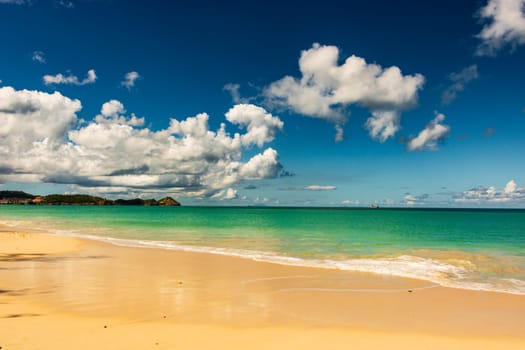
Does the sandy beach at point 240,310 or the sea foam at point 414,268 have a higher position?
the sandy beach at point 240,310

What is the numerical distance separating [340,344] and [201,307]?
4.09 m

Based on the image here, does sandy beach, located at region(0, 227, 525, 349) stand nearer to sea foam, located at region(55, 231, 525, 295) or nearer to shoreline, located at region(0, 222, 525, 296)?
shoreline, located at region(0, 222, 525, 296)

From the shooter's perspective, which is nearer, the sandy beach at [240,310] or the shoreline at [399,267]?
the sandy beach at [240,310]

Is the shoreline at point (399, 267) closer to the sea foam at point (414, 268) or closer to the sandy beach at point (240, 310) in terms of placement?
the sea foam at point (414, 268)

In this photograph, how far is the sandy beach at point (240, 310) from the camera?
7570 millimetres

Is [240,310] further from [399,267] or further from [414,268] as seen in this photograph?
[414,268]

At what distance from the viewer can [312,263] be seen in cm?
1856

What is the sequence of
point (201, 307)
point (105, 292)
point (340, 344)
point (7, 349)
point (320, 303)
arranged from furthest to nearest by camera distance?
point (105, 292)
point (320, 303)
point (201, 307)
point (340, 344)
point (7, 349)

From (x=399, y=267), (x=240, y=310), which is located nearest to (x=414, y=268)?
(x=399, y=267)

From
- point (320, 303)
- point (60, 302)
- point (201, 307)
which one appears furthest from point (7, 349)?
point (320, 303)

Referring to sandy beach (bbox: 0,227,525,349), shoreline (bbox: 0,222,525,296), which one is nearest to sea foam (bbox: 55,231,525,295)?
shoreline (bbox: 0,222,525,296)

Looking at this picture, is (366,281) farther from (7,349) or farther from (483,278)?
(7,349)

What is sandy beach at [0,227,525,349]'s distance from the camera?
298 inches

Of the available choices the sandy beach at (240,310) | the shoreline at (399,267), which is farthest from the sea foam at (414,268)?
the sandy beach at (240,310)
